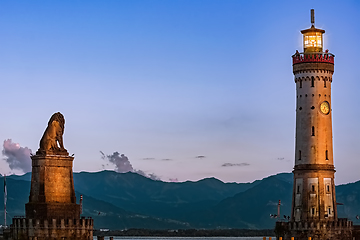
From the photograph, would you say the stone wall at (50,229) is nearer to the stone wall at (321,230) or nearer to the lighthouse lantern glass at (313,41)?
the stone wall at (321,230)

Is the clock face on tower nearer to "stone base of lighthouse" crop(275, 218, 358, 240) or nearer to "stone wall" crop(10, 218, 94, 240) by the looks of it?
"stone base of lighthouse" crop(275, 218, 358, 240)

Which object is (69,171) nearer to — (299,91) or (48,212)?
(48,212)

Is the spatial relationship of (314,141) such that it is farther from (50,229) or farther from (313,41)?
(50,229)

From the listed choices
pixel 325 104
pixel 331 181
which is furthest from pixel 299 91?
pixel 331 181

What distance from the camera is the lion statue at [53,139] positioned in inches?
4373

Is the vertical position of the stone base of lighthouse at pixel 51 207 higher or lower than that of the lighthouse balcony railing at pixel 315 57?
lower

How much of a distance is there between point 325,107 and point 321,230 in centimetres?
1639

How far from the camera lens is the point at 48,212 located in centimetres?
10894

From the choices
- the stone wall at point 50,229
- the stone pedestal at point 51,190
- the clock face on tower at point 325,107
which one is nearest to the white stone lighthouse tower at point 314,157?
the clock face on tower at point 325,107

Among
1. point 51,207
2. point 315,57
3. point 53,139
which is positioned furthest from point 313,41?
point 51,207

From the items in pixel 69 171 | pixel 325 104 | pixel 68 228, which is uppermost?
pixel 325 104

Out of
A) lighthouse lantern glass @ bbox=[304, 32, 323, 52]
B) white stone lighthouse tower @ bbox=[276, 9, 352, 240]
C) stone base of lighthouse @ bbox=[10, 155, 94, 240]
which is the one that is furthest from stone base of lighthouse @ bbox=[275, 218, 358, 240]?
stone base of lighthouse @ bbox=[10, 155, 94, 240]

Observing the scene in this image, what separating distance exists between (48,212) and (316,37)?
4469cm

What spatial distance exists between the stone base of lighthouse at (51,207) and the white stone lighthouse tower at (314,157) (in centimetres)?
2975
